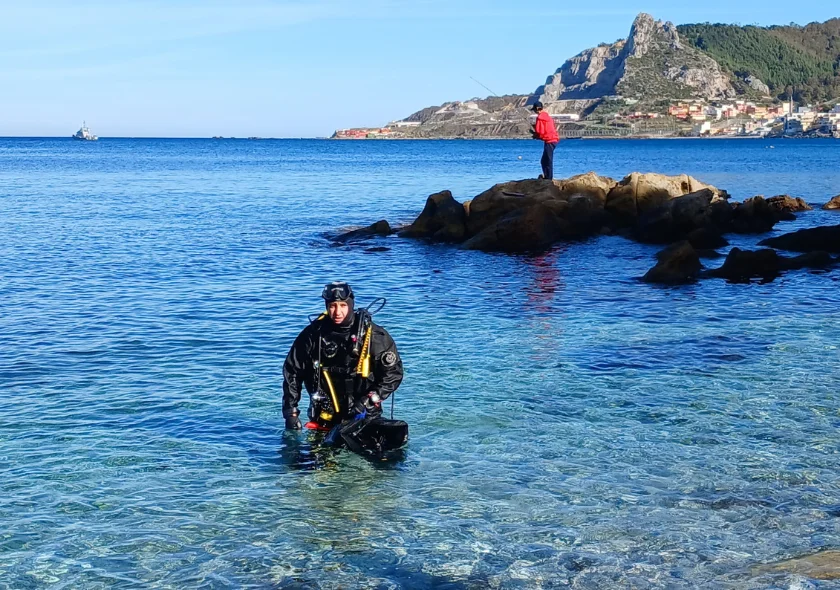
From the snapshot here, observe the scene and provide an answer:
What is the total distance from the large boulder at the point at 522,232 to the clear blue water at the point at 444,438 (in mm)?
4634

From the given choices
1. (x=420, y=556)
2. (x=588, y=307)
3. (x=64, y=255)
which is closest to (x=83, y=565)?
(x=420, y=556)

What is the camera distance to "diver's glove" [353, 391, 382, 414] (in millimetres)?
9594

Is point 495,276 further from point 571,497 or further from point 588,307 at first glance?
point 571,497

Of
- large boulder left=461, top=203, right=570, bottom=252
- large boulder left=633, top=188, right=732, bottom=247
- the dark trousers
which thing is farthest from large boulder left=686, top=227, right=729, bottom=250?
the dark trousers

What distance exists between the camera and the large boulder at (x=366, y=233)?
32.3 metres

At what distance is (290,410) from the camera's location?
9.89 metres

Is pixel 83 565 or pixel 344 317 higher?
pixel 344 317

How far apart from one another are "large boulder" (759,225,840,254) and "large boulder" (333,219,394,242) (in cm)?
1320

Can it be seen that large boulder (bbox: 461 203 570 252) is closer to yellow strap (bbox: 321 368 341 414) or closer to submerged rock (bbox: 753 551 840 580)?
yellow strap (bbox: 321 368 341 414)

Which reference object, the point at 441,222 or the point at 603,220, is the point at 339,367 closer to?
the point at 441,222

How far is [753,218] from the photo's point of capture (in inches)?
1272

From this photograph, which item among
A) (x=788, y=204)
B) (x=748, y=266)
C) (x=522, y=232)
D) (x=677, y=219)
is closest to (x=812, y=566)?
(x=748, y=266)

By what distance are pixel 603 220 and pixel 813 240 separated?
6.99 m

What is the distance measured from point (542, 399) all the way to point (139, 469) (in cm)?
540
